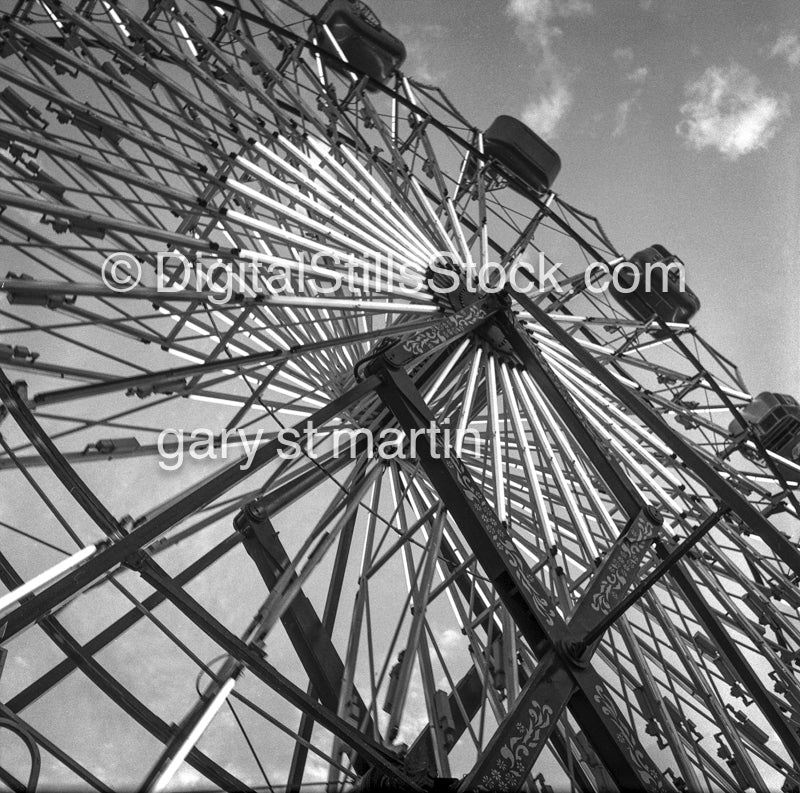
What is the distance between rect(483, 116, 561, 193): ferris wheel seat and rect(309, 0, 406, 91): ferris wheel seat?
206 centimetres

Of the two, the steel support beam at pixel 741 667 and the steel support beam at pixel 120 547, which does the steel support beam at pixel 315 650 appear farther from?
the steel support beam at pixel 741 667

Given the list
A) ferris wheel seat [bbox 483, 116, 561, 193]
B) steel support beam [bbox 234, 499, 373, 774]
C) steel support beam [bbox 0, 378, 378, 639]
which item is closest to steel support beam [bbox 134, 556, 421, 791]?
steel support beam [bbox 0, 378, 378, 639]

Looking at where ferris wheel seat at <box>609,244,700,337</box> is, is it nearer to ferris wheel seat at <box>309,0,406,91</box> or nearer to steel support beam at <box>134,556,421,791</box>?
ferris wheel seat at <box>309,0,406,91</box>

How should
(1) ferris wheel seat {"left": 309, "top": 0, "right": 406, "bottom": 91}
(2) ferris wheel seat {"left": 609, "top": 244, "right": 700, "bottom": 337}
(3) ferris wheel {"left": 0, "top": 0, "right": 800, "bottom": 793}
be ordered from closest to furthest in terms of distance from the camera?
1. (3) ferris wheel {"left": 0, "top": 0, "right": 800, "bottom": 793}
2. (1) ferris wheel seat {"left": 309, "top": 0, "right": 406, "bottom": 91}
3. (2) ferris wheel seat {"left": 609, "top": 244, "right": 700, "bottom": 337}

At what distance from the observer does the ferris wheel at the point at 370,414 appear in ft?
20.1

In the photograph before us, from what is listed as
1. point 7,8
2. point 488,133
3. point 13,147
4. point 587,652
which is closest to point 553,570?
point 587,652

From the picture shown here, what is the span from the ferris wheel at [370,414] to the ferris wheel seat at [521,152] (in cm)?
5

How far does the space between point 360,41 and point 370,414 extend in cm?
707

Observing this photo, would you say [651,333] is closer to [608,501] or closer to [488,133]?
[608,501]

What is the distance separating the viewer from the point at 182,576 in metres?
7.42

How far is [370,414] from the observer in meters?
9.76

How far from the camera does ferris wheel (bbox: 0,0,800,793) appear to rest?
614 cm

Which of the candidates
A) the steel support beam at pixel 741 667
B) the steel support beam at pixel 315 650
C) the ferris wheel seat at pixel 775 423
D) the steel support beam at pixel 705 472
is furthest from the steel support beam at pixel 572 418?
the ferris wheel seat at pixel 775 423

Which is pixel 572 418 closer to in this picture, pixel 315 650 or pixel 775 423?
pixel 315 650
